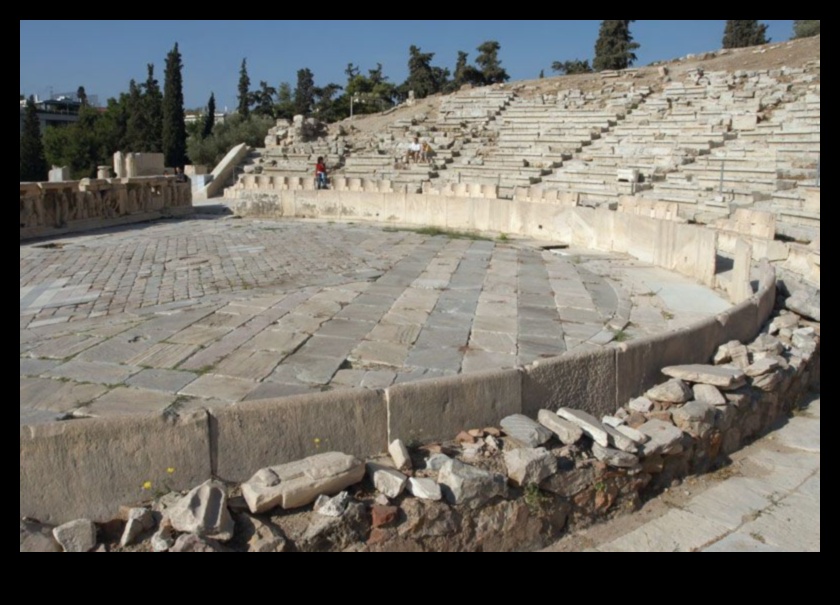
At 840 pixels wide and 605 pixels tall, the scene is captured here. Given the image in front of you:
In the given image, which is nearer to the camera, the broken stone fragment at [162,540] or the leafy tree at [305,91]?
the broken stone fragment at [162,540]

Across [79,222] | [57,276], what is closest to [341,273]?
[57,276]

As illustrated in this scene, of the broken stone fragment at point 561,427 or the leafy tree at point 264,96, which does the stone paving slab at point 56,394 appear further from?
the leafy tree at point 264,96

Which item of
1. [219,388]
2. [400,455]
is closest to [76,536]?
[400,455]

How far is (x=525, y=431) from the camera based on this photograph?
415 centimetres

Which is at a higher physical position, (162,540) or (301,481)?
(301,481)

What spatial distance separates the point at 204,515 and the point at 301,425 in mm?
738

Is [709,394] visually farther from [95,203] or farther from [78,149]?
[78,149]

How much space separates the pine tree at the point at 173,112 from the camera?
34875 millimetres

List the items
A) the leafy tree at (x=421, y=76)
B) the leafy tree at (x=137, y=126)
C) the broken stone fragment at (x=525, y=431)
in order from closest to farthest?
the broken stone fragment at (x=525, y=431) → the leafy tree at (x=137, y=126) → the leafy tree at (x=421, y=76)

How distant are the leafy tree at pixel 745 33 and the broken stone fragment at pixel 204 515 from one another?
48152 mm

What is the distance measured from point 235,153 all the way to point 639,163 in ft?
50.3

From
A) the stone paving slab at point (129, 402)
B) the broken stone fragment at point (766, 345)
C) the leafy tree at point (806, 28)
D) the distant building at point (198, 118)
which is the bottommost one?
the broken stone fragment at point (766, 345)

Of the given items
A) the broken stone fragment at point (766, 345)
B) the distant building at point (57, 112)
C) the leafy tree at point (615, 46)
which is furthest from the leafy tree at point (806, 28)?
the distant building at point (57, 112)

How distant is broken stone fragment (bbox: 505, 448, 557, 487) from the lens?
151 inches
